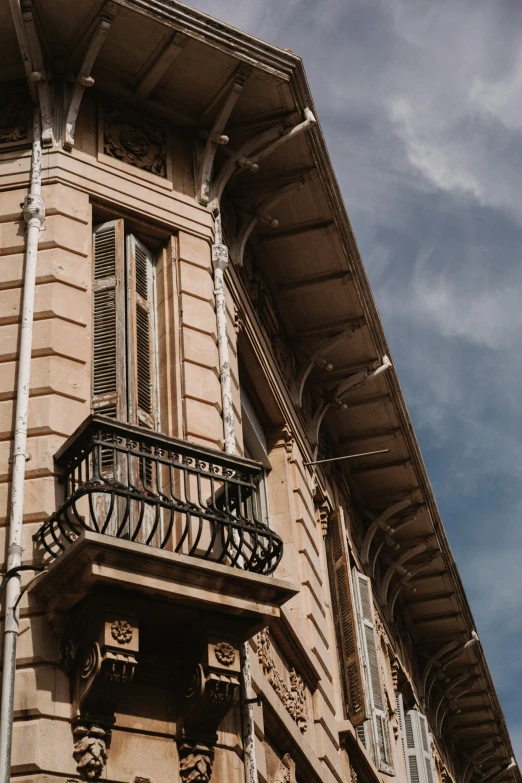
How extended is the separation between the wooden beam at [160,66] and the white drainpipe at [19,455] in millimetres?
1316

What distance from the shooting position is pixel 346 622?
1672 cm

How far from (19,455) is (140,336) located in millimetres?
2253

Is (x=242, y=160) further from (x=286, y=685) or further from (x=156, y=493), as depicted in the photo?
(x=286, y=685)

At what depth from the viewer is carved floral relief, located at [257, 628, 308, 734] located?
12008mm

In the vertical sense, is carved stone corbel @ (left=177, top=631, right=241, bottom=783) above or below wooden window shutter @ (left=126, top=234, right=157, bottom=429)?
below

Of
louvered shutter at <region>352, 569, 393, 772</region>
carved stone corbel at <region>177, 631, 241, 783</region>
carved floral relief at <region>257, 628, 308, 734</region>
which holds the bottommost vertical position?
carved stone corbel at <region>177, 631, 241, 783</region>

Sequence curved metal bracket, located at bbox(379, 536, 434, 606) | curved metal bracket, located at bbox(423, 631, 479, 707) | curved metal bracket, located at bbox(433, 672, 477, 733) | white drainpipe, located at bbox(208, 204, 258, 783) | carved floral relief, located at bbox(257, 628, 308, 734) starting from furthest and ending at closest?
1. curved metal bracket, located at bbox(433, 672, 477, 733)
2. curved metal bracket, located at bbox(423, 631, 479, 707)
3. curved metal bracket, located at bbox(379, 536, 434, 606)
4. carved floral relief, located at bbox(257, 628, 308, 734)
5. white drainpipe, located at bbox(208, 204, 258, 783)

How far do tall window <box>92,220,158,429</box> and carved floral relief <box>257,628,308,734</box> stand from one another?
96.4 inches

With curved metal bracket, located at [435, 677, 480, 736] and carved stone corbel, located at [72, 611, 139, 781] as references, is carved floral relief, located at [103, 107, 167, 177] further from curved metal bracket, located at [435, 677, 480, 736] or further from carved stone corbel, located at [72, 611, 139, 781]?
curved metal bracket, located at [435, 677, 480, 736]

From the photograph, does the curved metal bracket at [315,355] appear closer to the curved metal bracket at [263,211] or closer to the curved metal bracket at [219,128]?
the curved metal bracket at [263,211]

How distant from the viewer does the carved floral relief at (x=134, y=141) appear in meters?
13.1

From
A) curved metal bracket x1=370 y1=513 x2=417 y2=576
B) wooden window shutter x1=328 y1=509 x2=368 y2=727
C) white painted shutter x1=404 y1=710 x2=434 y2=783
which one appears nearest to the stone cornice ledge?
wooden window shutter x1=328 y1=509 x2=368 y2=727

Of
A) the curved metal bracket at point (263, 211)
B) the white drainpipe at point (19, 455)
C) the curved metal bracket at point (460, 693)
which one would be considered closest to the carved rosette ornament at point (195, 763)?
the white drainpipe at point (19, 455)

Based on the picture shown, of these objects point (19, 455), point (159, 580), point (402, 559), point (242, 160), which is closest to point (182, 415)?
point (19, 455)
